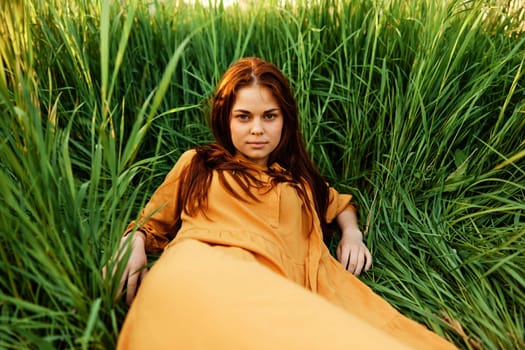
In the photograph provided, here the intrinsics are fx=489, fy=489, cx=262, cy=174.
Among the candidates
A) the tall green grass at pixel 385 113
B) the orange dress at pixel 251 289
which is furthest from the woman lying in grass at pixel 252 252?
the tall green grass at pixel 385 113

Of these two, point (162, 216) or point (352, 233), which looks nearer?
point (162, 216)

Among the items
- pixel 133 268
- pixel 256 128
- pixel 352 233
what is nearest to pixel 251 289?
pixel 133 268

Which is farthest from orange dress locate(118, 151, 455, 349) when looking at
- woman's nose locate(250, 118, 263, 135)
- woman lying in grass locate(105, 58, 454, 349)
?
woman's nose locate(250, 118, 263, 135)

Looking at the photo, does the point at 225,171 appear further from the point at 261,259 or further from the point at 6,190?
the point at 6,190

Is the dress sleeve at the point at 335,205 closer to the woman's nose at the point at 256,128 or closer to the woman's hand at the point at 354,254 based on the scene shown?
the woman's hand at the point at 354,254

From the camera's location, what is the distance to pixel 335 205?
153 cm

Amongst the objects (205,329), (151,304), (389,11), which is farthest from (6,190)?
(389,11)

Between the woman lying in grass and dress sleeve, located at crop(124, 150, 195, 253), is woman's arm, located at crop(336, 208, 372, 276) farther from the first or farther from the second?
dress sleeve, located at crop(124, 150, 195, 253)

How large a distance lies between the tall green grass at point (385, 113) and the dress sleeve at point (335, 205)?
0.30 feet

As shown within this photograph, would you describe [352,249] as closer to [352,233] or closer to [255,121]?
[352,233]

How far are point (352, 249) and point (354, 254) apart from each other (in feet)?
0.05

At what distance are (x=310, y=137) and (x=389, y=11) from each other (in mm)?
562

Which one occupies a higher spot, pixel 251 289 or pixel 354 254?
pixel 251 289

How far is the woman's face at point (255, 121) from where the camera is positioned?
131 cm
